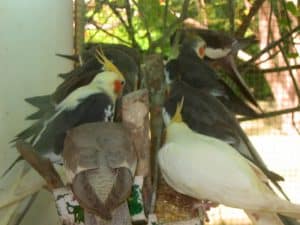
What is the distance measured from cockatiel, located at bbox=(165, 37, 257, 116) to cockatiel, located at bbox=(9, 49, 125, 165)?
0.09 m

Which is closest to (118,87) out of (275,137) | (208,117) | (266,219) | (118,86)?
(118,86)

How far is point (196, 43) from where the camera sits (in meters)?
0.88

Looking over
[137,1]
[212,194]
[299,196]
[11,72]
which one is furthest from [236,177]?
[299,196]

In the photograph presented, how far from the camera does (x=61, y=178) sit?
2.19 feet

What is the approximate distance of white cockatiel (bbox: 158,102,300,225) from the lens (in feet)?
1.95

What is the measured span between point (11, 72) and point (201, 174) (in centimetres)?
36

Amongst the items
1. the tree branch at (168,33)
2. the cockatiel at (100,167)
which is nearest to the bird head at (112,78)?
the cockatiel at (100,167)

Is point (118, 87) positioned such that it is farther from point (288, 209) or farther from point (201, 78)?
point (288, 209)

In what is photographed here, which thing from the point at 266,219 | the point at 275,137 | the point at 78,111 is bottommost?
the point at 275,137

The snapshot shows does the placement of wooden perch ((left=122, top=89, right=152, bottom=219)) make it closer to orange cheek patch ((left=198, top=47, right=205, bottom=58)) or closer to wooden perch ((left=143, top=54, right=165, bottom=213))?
wooden perch ((left=143, top=54, right=165, bottom=213))

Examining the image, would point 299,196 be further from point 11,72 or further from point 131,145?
point 131,145

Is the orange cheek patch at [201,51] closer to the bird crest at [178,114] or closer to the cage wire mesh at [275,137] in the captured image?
the bird crest at [178,114]

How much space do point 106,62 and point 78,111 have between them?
10 centimetres

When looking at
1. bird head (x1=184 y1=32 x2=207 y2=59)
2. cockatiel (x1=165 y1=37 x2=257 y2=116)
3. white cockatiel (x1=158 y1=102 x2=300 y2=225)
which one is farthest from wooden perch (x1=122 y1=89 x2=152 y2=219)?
bird head (x1=184 y1=32 x2=207 y2=59)
